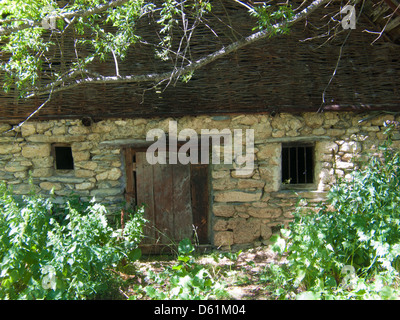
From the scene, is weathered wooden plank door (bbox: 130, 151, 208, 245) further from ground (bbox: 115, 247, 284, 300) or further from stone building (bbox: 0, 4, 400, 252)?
ground (bbox: 115, 247, 284, 300)

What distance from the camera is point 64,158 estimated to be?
4.84 metres

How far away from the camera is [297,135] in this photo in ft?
14.3

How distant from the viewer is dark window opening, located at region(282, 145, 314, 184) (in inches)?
179

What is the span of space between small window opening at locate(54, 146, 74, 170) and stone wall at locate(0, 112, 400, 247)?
19 cm

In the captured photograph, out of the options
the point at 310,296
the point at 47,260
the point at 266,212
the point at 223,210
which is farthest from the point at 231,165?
the point at 47,260

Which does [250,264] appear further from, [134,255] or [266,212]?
[134,255]

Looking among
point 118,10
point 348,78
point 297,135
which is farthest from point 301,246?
point 118,10

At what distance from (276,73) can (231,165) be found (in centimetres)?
140

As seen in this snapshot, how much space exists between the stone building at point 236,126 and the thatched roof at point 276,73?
14 mm

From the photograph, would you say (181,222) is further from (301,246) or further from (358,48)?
(358,48)

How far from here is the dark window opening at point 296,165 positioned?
14.9ft

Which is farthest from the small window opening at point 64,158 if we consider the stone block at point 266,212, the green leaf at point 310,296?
the green leaf at point 310,296
